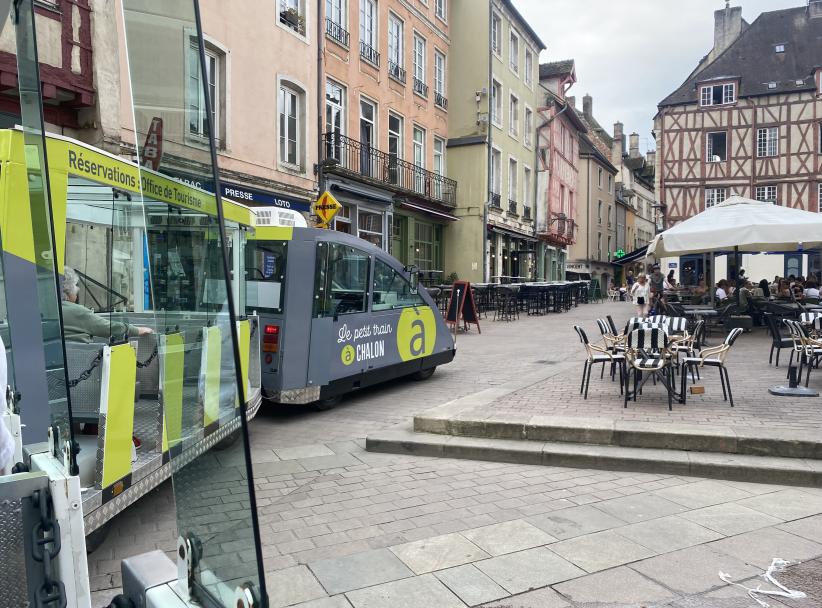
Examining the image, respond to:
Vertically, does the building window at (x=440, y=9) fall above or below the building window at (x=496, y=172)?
above

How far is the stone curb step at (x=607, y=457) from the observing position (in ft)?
15.9

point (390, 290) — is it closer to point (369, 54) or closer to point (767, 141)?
point (369, 54)

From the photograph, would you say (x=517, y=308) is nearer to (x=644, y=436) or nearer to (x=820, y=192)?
(x=644, y=436)

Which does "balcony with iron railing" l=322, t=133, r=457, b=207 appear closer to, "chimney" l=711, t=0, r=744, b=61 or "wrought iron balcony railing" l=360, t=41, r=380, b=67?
"wrought iron balcony railing" l=360, t=41, r=380, b=67

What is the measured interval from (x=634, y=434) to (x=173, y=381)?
485 centimetres

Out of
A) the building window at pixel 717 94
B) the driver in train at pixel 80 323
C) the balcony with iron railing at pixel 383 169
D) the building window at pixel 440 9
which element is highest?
the building window at pixel 440 9

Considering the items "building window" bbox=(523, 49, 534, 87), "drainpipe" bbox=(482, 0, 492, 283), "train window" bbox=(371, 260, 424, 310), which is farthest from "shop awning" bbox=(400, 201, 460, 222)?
"train window" bbox=(371, 260, 424, 310)

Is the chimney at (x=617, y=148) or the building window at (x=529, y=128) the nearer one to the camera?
the building window at (x=529, y=128)

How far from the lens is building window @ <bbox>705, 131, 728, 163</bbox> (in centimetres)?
3394

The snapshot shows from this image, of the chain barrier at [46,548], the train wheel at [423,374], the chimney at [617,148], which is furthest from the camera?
the chimney at [617,148]

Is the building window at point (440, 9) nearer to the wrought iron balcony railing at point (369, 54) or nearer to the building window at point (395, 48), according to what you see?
the building window at point (395, 48)

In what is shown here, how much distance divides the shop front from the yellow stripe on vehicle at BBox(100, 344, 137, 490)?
22.5 meters

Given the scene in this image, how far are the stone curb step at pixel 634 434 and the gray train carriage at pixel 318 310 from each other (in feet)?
4.84

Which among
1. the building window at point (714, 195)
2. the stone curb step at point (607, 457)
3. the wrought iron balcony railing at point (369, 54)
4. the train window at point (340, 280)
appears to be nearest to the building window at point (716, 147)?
the building window at point (714, 195)
